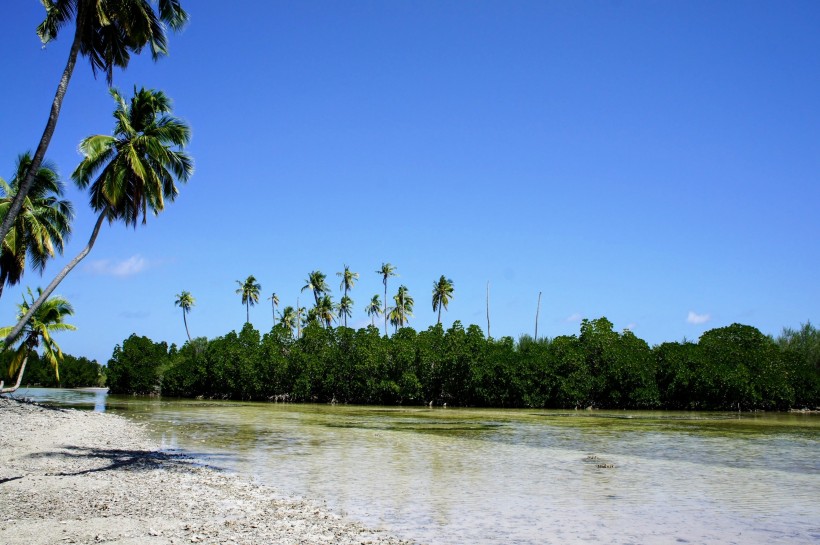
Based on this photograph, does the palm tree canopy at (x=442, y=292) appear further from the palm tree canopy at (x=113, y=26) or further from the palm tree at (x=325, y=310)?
the palm tree canopy at (x=113, y=26)

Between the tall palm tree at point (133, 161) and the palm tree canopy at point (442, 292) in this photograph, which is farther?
the palm tree canopy at point (442, 292)

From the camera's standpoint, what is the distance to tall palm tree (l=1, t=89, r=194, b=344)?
787 inches

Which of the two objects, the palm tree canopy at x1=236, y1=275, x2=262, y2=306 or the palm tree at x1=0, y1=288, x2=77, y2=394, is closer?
the palm tree at x1=0, y1=288, x2=77, y2=394

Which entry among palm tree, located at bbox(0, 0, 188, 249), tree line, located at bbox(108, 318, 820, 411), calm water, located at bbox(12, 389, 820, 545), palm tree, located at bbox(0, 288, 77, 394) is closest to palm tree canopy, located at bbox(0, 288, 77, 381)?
palm tree, located at bbox(0, 288, 77, 394)

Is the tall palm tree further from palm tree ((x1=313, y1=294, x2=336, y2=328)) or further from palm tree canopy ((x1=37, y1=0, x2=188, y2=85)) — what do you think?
palm tree ((x1=313, y1=294, x2=336, y2=328))

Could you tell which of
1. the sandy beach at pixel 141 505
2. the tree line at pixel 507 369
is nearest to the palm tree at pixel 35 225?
the sandy beach at pixel 141 505

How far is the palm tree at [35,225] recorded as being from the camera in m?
24.2

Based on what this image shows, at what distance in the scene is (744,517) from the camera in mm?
10555

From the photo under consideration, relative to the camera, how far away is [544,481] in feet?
46.5

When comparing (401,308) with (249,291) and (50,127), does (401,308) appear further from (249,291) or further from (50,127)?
(50,127)

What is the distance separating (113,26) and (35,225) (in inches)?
571

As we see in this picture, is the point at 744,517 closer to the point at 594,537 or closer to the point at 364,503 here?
the point at 594,537

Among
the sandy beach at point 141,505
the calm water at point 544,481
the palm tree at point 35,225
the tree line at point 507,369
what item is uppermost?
the palm tree at point 35,225

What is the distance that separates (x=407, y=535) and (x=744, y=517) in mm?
6139
